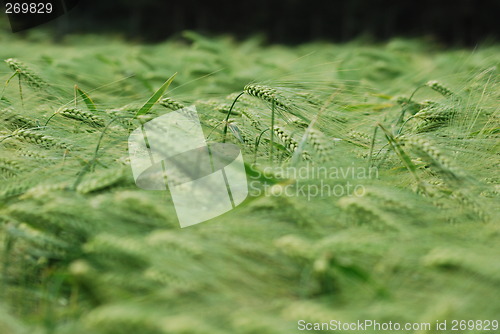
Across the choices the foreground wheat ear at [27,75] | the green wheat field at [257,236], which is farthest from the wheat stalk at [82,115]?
the foreground wheat ear at [27,75]

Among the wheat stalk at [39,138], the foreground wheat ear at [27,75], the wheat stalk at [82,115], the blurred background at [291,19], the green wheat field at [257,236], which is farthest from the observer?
the blurred background at [291,19]

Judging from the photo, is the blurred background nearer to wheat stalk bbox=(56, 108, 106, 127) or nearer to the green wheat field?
wheat stalk bbox=(56, 108, 106, 127)

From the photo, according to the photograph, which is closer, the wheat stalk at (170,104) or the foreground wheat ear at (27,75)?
the wheat stalk at (170,104)

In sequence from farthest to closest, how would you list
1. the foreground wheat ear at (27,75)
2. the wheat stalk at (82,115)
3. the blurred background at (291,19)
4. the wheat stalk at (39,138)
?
the blurred background at (291,19)
the foreground wheat ear at (27,75)
the wheat stalk at (82,115)
the wheat stalk at (39,138)

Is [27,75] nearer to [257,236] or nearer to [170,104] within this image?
[170,104]

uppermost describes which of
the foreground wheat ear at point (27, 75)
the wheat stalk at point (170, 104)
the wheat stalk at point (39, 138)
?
the foreground wheat ear at point (27, 75)

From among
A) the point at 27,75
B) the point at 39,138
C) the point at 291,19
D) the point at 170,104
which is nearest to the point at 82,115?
the point at 39,138

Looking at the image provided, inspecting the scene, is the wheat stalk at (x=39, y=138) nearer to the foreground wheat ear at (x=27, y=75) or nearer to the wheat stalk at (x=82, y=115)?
the wheat stalk at (x=82, y=115)

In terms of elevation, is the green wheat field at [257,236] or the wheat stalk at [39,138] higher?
the wheat stalk at [39,138]

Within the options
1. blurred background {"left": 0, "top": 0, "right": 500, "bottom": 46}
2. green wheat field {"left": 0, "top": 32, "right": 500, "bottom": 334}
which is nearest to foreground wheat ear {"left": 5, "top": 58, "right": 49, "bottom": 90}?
green wheat field {"left": 0, "top": 32, "right": 500, "bottom": 334}
